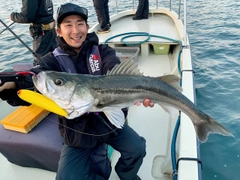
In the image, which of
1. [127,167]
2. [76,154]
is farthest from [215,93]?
[76,154]

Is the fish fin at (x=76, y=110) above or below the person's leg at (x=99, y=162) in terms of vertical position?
above

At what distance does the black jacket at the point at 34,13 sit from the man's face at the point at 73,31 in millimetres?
2338

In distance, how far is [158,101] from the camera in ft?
7.79

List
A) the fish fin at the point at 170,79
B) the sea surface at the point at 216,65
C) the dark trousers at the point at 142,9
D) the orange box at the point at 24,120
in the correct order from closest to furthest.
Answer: the fish fin at the point at 170,79 < the orange box at the point at 24,120 < the sea surface at the point at 216,65 < the dark trousers at the point at 142,9

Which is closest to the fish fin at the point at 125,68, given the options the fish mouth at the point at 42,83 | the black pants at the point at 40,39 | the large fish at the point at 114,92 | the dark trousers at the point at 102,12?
the large fish at the point at 114,92

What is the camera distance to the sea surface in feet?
13.3

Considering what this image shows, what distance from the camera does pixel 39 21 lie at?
4996 millimetres

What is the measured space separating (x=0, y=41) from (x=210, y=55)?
28.8 feet

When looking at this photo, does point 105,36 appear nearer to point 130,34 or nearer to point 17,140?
point 130,34

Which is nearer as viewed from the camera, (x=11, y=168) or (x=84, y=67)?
(x=84, y=67)

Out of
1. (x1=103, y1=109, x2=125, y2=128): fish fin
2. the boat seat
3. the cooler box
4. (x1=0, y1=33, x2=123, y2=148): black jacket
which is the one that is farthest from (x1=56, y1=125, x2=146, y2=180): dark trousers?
the cooler box

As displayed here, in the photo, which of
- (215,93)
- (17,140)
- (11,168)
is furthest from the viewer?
(215,93)

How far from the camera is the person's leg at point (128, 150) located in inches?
104

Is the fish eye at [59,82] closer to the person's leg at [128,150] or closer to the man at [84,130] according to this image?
Result: the man at [84,130]
